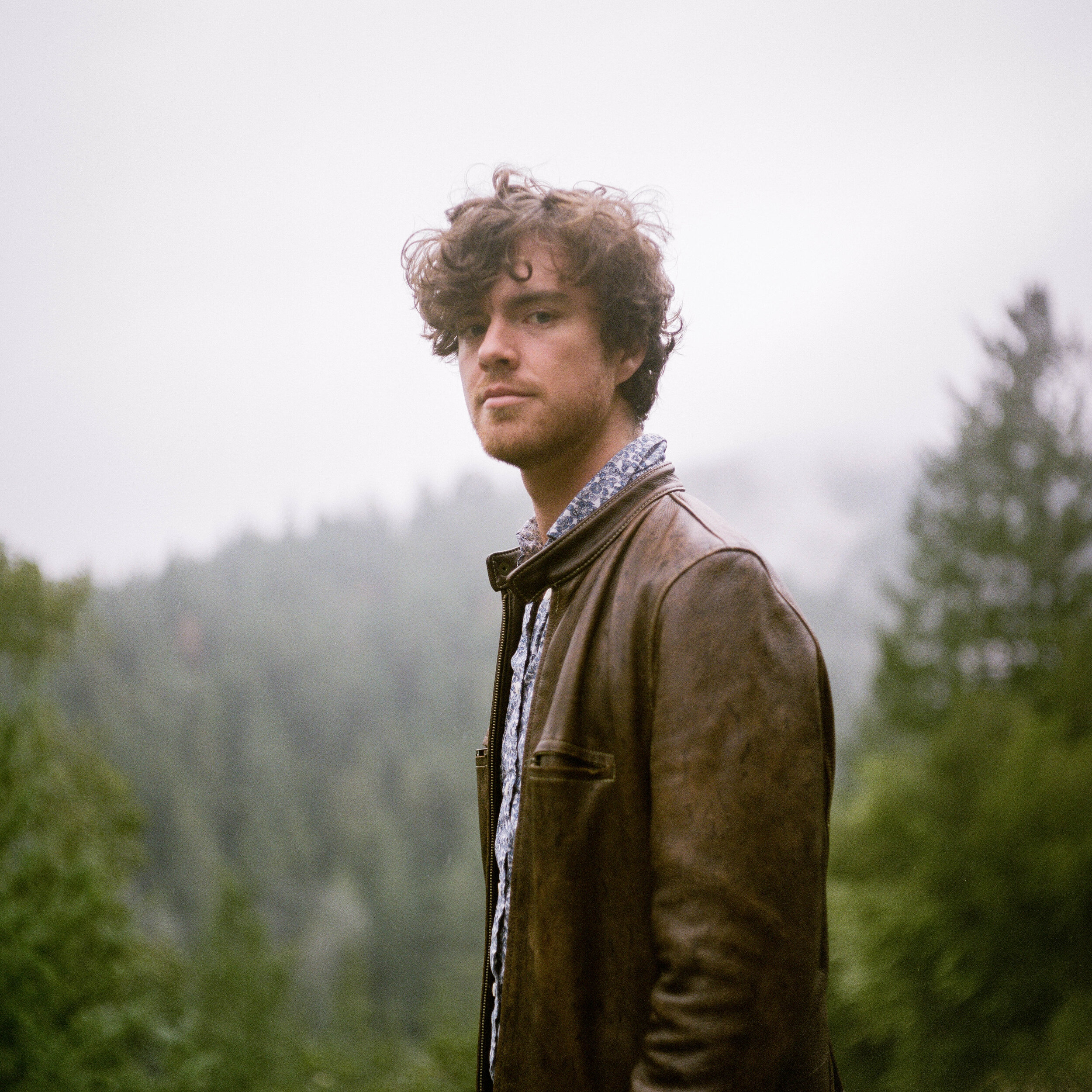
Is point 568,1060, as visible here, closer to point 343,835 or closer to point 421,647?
point 343,835

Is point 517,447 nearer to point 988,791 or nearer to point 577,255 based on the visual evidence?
point 577,255

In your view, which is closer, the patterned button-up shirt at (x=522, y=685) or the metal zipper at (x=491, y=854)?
the patterned button-up shirt at (x=522, y=685)

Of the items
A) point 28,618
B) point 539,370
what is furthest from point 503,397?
point 28,618

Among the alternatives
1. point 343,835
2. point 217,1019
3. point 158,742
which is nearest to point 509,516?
point 343,835

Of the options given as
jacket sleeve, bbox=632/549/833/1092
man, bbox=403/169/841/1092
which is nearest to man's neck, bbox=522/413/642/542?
man, bbox=403/169/841/1092

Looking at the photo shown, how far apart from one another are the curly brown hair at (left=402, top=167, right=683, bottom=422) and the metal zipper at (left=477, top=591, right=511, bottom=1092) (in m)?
0.45

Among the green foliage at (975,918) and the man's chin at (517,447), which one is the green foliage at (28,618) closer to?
the man's chin at (517,447)

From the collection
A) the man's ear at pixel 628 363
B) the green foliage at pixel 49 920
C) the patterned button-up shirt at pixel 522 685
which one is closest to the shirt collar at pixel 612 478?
the patterned button-up shirt at pixel 522 685

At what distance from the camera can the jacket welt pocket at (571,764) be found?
1.04m

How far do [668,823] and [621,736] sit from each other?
121 millimetres

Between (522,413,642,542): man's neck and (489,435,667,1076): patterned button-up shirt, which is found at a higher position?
(522,413,642,542): man's neck

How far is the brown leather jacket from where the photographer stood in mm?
924

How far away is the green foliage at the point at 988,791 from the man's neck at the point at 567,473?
5.61 meters

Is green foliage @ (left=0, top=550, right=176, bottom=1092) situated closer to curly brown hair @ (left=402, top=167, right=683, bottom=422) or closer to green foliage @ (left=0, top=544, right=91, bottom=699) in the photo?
green foliage @ (left=0, top=544, right=91, bottom=699)
